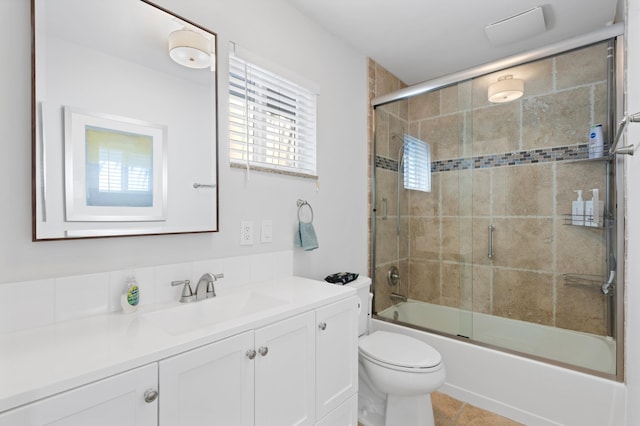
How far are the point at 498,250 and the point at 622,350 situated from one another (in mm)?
952

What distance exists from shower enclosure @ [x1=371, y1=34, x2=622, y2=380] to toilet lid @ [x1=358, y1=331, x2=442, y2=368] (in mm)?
515

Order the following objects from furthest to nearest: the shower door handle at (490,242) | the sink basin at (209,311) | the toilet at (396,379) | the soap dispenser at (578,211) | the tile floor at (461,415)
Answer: the shower door handle at (490,242) → the soap dispenser at (578,211) → the tile floor at (461,415) → the toilet at (396,379) → the sink basin at (209,311)

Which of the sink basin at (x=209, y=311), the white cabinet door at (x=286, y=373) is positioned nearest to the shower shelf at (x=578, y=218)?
the white cabinet door at (x=286, y=373)

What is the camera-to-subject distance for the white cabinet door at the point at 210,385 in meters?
0.88

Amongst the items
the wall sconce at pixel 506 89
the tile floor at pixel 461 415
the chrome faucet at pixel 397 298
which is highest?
the wall sconce at pixel 506 89

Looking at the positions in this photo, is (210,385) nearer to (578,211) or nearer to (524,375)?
(524,375)

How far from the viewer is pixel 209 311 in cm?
136

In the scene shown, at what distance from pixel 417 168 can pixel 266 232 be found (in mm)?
1567

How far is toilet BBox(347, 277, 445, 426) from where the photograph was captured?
5.19 feet

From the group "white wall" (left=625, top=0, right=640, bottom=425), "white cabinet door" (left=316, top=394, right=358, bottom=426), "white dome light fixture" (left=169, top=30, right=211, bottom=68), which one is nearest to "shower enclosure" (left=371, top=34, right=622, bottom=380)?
"white wall" (left=625, top=0, right=640, bottom=425)

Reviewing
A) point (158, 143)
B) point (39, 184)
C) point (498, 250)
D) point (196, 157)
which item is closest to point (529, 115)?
point (498, 250)

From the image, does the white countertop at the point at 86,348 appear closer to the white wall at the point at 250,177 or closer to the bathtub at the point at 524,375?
the white wall at the point at 250,177

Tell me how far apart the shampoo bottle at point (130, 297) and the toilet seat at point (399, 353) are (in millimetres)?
1205

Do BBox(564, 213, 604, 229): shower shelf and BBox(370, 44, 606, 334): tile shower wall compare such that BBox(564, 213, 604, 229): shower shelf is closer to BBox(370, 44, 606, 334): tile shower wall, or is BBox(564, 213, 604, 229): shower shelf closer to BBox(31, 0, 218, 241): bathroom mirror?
BBox(370, 44, 606, 334): tile shower wall
